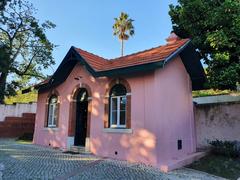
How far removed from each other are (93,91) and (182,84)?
4948 mm

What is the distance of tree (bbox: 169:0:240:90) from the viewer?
12.0 m

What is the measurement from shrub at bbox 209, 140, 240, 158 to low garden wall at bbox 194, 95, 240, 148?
57cm

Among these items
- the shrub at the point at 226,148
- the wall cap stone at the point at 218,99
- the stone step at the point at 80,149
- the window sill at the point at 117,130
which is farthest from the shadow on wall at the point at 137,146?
the wall cap stone at the point at 218,99

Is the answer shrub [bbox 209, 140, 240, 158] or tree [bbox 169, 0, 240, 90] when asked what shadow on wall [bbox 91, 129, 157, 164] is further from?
tree [bbox 169, 0, 240, 90]

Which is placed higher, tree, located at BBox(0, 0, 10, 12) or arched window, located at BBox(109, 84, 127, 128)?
tree, located at BBox(0, 0, 10, 12)

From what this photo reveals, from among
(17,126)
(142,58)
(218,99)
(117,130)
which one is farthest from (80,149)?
(218,99)

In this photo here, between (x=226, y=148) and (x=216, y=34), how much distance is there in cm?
603

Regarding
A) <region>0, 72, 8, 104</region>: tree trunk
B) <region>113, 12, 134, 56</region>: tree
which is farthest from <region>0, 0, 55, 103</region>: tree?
<region>113, 12, 134, 56</region>: tree

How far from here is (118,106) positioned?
11.1 metres

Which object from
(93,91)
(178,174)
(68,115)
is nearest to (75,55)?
(93,91)

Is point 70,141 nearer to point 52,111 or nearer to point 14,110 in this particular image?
point 52,111

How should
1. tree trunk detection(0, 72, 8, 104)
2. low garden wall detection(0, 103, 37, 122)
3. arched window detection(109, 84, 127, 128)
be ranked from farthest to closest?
low garden wall detection(0, 103, 37, 122), tree trunk detection(0, 72, 8, 104), arched window detection(109, 84, 127, 128)

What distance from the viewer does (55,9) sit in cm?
1437

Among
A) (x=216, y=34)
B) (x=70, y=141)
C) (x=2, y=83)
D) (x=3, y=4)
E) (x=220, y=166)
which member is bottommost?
(x=220, y=166)
